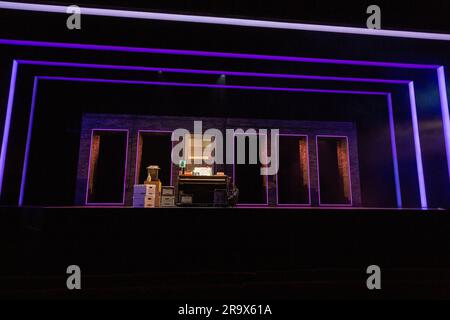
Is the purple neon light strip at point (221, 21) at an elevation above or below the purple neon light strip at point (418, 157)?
above

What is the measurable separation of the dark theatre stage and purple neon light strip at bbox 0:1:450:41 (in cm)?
5

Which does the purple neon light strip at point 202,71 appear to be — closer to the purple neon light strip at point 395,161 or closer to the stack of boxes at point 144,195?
the purple neon light strip at point 395,161

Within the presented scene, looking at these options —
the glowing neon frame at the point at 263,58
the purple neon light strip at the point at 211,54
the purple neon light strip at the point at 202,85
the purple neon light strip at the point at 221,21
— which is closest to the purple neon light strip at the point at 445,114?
the glowing neon frame at the point at 263,58

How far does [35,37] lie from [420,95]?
5637 mm

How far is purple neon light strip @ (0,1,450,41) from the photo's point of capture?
143 inches

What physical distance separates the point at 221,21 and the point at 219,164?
10.0 ft

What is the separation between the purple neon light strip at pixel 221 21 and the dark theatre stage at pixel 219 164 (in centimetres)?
5

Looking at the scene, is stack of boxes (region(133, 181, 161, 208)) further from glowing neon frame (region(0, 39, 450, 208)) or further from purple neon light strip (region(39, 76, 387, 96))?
purple neon light strip (region(39, 76, 387, 96))

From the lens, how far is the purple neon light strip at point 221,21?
3.64 m

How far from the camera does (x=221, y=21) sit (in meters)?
3.93
